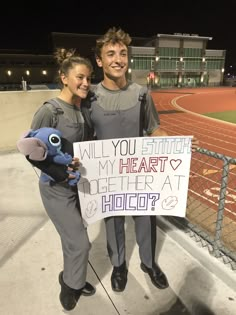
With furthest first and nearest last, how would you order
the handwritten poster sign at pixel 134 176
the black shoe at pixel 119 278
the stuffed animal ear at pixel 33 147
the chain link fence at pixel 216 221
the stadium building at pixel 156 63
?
the stadium building at pixel 156 63, the chain link fence at pixel 216 221, the black shoe at pixel 119 278, the handwritten poster sign at pixel 134 176, the stuffed animal ear at pixel 33 147

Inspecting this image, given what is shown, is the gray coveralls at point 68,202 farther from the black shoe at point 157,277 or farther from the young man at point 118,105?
the black shoe at point 157,277

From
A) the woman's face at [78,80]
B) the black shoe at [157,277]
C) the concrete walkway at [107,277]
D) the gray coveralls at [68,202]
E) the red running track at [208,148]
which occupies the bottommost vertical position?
the red running track at [208,148]

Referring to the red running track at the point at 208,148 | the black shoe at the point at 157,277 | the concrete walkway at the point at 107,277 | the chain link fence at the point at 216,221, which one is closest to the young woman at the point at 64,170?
the concrete walkway at the point at 107,277

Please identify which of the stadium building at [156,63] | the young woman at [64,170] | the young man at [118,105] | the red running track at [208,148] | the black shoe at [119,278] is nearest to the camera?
the young woman at [64,170]

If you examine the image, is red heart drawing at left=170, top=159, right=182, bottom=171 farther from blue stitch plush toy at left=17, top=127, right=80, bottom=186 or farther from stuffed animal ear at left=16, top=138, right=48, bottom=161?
stuffed animal ear at left=16, top=138, right=48, bottom=161

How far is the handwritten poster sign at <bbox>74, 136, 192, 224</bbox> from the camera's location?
2.18 meters

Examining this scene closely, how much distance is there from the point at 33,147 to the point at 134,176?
96 cm

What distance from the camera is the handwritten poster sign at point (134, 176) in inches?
85.9

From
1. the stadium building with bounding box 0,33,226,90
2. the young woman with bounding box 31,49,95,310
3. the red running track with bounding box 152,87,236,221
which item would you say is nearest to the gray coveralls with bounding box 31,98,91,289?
the young woman with bounding box 31,49,95,310

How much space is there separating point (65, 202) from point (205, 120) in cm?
1465

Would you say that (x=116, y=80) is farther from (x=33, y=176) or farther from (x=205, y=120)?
(x=205, y=120)

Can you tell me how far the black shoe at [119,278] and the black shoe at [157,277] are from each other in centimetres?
24

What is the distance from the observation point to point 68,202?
210 centimetres

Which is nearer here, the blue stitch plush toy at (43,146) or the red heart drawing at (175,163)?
the blue stitch plush toy at (43,146)
